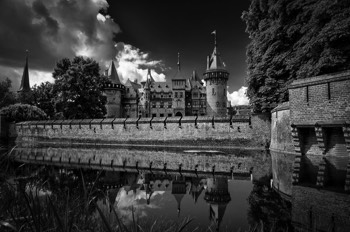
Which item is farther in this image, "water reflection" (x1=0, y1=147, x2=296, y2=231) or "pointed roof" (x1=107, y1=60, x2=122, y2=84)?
"pointed roof" (x1=107, y1=60, x2=122, y2=84)

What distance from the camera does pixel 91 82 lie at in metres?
30.8

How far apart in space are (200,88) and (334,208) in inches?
2070

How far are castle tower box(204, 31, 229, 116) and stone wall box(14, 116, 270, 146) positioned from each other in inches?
861

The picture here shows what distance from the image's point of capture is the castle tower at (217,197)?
3748mm

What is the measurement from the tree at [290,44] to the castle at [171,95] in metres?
24.1

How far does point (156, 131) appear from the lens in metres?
22.4

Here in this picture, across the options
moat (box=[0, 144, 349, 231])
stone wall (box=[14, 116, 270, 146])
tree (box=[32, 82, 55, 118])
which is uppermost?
tree (box=[32, 82, 55, 118])

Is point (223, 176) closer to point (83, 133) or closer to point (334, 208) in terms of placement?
point (334, 208)

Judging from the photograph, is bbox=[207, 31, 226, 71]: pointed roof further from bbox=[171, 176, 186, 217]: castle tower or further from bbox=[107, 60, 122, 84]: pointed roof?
bbox=[171, 176, 186, 217]: castle tower

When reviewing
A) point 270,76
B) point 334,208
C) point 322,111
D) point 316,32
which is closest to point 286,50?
point 270,76

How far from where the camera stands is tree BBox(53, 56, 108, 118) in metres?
29.0

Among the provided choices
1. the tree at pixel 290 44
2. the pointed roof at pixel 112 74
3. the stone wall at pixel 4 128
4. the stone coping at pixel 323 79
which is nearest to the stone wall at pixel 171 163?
the stone coping at pixel 323 79

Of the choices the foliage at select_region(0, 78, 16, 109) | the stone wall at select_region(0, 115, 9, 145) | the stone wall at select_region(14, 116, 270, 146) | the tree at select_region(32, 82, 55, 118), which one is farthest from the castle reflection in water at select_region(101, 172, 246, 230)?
the foliage at select_region(0, 78, 16, 109)

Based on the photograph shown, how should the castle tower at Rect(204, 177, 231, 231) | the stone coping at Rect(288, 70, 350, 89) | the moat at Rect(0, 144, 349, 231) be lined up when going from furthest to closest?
the stone coping at Rect(288, 70, 350, 89) < the castle tower at Rect(204, 177, 231, 231) < the moat at Rect(0, 144, 349, 231)
